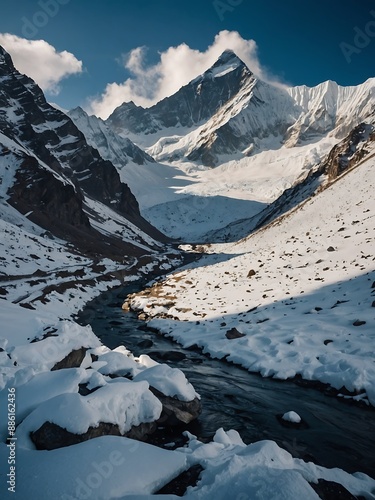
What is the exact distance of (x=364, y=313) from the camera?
19.3 meters

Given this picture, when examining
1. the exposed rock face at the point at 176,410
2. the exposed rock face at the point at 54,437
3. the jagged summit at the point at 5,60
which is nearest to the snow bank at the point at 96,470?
the exposed rock face at the point at 54,437

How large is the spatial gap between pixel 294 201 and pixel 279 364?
87.2 m

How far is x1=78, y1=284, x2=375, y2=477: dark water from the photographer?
1017 centimetres

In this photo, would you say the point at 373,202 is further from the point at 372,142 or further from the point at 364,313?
the point at 372,142

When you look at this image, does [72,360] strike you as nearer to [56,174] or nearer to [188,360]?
[188,360]

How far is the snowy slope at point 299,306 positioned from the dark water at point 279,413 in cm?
91

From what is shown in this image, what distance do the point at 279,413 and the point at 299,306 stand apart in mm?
11776

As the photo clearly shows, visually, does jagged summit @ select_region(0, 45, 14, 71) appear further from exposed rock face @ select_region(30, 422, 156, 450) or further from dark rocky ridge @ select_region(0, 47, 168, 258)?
exposed rock face @ select_region(30, 422, 156, 450)

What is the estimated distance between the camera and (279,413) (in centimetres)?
1292

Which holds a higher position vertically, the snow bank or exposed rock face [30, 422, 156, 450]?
exposed rock face [30, 422, 156, 450]

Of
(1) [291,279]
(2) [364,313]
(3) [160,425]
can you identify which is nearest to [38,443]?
(3) [160,425]

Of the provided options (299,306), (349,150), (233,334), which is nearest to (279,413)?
(233,334)

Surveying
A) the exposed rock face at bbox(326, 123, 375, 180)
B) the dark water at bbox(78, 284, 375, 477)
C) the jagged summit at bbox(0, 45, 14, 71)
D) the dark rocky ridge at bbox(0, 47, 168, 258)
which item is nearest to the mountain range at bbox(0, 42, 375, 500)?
the dark water at bbox(78, 284, 375, 477)

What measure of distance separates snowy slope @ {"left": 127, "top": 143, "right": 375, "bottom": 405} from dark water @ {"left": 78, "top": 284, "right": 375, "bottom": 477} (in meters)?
0.91
